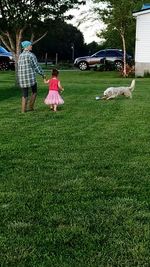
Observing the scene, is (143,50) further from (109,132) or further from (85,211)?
(85,211)

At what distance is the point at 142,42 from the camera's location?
3866 cm

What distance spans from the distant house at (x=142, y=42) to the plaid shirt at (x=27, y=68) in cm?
2517

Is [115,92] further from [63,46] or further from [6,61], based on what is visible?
[63,46]

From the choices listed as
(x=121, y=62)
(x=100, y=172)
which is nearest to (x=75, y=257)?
(x=100, y=172)

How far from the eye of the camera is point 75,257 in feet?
12.9

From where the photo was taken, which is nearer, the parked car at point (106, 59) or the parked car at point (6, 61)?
the parked car at point (6, 61)

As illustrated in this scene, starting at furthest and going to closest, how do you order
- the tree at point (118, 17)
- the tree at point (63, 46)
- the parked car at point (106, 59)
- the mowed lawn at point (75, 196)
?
the tree at point (63, 46)
the parked car at point (106, 59)
the tree at point (118, 17)
the mowed lawn at point (75, 196)

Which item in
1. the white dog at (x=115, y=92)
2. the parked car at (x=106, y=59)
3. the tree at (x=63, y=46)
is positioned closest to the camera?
the white dog at (x=115, y=92)

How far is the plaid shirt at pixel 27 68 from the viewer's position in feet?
46.0

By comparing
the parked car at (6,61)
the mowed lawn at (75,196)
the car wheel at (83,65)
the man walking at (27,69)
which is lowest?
the car wheel at (83,65)

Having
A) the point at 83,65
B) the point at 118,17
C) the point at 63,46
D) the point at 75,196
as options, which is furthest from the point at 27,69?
the point at 63,46

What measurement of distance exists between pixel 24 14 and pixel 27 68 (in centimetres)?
1310

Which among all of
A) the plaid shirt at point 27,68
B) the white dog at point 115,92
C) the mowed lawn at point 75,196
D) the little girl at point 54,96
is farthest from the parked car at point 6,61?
the mowed lawn at point 75,196

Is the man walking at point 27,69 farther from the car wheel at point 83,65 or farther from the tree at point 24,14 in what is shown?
the car wheel at point 83,65
